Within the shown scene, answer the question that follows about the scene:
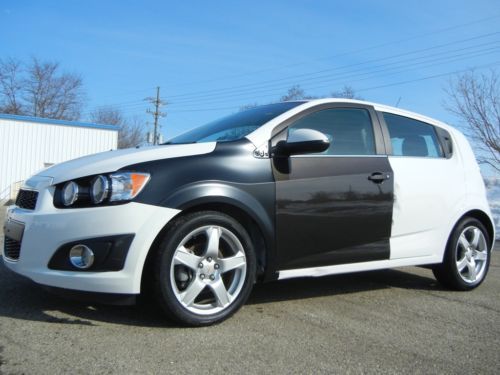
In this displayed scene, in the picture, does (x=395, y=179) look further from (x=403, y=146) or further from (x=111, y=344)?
(x=111, y=344)

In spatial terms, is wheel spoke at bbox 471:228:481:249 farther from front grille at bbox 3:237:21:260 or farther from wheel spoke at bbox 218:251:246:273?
front grille at bbox 3:237:21:260

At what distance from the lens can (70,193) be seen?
2873 millimetres

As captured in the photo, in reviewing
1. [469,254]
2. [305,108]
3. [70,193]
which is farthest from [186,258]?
[469,254]

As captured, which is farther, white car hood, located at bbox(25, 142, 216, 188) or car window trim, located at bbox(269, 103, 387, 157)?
car window trim, located at bbox(269, 103, 387, 157)

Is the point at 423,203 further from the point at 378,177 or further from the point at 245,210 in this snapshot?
the point at 245,210

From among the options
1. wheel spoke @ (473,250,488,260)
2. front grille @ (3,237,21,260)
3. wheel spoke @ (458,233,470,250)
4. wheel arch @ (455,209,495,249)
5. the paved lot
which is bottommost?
the paved lot

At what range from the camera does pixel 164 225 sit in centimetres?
291

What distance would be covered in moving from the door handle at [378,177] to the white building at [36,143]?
20.0 metres

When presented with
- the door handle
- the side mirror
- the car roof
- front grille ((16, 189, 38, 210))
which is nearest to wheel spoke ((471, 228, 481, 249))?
the car roof

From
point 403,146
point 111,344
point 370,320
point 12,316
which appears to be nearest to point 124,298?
point 111,344

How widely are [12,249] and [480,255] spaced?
4.15 meters

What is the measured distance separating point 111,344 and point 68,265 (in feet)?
1.81

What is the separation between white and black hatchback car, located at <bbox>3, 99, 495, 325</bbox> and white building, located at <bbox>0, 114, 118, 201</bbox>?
64.9 feet

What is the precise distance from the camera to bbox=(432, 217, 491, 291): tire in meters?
4.37
